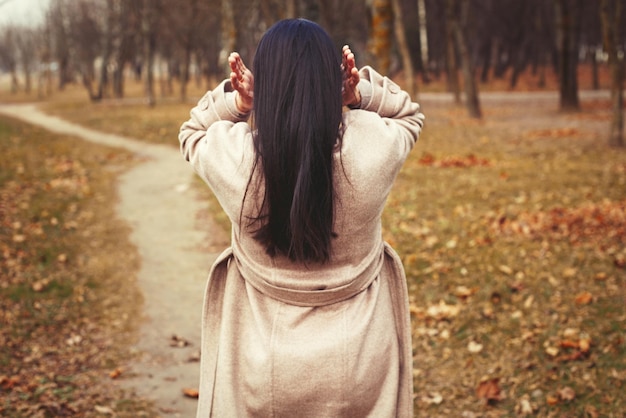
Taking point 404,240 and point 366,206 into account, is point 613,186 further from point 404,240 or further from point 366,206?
point 366,206

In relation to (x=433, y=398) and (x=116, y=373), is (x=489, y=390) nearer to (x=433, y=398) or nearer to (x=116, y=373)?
(x=433, y=398)

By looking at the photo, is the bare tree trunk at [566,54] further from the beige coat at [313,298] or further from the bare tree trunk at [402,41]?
the beige coat at [313,298]

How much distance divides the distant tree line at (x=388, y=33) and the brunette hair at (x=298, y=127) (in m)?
9.44

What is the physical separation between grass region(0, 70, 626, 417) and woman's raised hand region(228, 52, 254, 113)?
317 cm

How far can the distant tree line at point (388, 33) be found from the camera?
16.8 metres

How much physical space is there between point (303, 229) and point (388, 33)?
10792 mm

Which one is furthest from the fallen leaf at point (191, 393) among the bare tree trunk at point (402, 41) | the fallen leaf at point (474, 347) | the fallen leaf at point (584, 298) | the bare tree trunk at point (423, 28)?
the bare tree trunk at point (423, 28)

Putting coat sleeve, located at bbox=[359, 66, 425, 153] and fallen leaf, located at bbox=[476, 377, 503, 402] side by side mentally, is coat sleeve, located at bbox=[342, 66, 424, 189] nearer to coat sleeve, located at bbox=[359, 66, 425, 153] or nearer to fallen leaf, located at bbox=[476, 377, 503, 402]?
coat sleeve, located at bbox=[359, 66, 425, 153]

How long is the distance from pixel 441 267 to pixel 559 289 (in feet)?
4.04

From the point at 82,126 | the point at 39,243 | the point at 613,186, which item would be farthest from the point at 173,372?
the point at 82,126

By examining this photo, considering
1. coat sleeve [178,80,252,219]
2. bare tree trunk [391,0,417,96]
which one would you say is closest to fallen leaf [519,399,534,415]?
coat sleeve [178,80,252,219]

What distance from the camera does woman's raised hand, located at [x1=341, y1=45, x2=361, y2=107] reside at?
191 cm

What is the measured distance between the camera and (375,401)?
1.97m

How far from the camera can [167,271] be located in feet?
24.4
